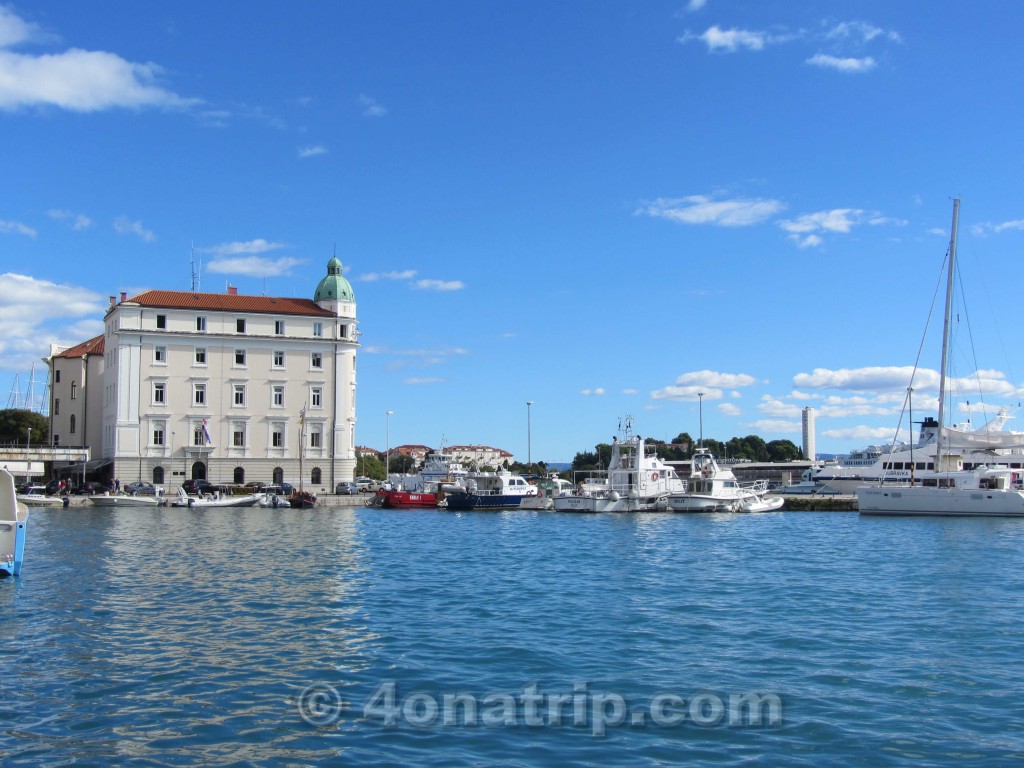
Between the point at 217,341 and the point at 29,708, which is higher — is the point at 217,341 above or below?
above

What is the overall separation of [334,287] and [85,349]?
28.3 metres

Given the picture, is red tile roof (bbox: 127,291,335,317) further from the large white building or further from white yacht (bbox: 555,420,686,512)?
white yacht (bbox: 555,420,686,512)

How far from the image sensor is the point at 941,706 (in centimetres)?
1274

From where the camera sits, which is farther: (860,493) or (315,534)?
(860,493)

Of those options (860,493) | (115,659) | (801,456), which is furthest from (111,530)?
(801,456)

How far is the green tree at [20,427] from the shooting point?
9881cm

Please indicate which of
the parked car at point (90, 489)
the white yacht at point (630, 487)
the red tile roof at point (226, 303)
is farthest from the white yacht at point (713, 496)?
the parked car at point (90, 489)

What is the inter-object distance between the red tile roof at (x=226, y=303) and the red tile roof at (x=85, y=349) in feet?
44.5

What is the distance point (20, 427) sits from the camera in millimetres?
99188

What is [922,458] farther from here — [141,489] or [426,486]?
[141,489]

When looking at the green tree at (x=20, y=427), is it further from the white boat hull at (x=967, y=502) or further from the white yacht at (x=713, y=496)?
the white boat hull at (x=967, y=502)

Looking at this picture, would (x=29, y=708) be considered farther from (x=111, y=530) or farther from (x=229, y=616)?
(x=111, y=530)

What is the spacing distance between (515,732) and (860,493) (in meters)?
55.5

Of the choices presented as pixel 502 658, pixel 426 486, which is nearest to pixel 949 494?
pixel 426 486
